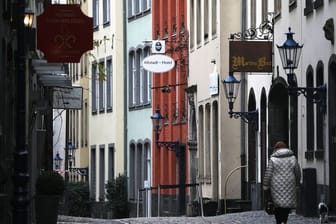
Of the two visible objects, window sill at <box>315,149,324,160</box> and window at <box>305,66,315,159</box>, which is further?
window at <box>305,66,315,159</box>

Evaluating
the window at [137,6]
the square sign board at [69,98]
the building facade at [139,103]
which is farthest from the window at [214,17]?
the window at [137,6]

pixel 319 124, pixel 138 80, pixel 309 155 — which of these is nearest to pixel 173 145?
pixel 138 80

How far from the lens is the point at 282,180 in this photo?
2341 centimetres

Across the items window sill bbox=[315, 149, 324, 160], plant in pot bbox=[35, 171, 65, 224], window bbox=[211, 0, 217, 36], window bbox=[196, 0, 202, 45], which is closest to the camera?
plant in pot bbox=[35, 171, 65, 224]

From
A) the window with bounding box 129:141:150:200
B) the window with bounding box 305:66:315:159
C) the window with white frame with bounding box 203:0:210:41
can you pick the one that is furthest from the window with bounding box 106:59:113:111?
the window with bounding box 305:66:315:159

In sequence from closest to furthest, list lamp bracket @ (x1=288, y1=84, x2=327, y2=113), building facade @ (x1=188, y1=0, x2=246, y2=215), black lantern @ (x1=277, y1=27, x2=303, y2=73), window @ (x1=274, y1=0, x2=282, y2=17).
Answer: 1. black lantern @ (x1=277, y1=27, x2=303, y2=73)
2. lamp bracket @ (x1=288, y1=84, x2=327, y2=113)
3. window @ (x1=274, y1=0, x2=282, y2=17)
4. building facade @ (x1=188, y1=0, x2=246, y2=215)

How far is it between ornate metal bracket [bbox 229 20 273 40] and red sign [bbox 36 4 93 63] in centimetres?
1307

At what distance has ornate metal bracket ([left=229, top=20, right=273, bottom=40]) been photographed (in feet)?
122

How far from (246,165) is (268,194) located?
1881 centimetres

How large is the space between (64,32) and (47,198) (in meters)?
3.69

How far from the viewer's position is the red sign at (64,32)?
23.8m

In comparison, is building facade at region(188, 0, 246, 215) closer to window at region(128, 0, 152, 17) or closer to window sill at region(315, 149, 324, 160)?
window at region(128, 0, 152, 17)

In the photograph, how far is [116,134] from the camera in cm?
6172

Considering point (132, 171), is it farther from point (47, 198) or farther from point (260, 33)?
point (47, 198)
